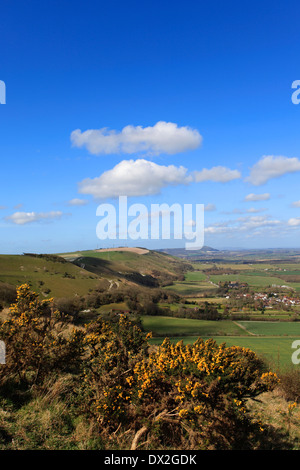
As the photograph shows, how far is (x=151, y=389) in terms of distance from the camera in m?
6.88

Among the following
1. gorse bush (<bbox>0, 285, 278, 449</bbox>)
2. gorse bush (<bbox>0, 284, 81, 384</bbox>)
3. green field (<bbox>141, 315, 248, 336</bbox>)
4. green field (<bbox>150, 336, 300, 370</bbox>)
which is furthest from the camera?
green field (<bbox>141, 315, 248, 336</bbox>)

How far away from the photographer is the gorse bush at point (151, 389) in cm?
624

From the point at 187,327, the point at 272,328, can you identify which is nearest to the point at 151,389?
the point at 187,327

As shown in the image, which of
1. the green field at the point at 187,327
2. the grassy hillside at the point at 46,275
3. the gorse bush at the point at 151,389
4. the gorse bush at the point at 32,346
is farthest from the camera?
the grassy hillside at the point at 46,275

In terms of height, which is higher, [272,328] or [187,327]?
[187,327]

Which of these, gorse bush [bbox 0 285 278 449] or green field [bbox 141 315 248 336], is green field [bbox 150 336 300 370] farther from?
gorse bush [bbox 0 285 278 449]

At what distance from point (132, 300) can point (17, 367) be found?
202 ft

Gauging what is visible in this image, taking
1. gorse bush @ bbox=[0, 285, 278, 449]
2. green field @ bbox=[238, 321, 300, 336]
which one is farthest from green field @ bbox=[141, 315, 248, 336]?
gorse bush @ bbox=[0, 285, 278, 449]

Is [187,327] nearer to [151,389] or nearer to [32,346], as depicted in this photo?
[32,346]

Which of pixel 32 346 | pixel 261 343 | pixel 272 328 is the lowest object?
pixel 272 328

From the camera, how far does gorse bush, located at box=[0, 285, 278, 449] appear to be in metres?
6.24

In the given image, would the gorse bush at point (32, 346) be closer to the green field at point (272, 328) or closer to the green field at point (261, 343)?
the green field at point (261, 343)

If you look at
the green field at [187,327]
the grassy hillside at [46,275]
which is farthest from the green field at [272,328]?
the grassy hillside at [46,275]
